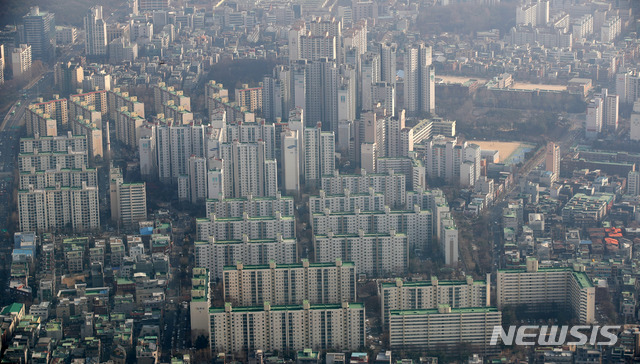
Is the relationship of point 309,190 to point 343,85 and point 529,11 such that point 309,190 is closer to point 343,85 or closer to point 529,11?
point 343,85

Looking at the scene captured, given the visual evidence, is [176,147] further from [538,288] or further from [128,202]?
[538,288]

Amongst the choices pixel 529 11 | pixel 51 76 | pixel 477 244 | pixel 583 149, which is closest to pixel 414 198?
pixel 477 244

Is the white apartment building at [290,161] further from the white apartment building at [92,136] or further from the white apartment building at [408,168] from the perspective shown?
the white apartment building at [92,136]

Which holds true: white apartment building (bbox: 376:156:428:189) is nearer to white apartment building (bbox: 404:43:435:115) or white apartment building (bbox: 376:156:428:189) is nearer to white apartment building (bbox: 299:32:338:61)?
white apartment building (bbox: 404:43:435:115)

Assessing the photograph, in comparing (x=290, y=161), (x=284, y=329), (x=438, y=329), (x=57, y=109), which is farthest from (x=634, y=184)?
(x=57, y=109)

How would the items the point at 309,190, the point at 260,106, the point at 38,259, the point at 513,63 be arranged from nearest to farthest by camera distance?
the point at 38,259 → the point at 309,190 → the point at 260,106 → the point at 513,63

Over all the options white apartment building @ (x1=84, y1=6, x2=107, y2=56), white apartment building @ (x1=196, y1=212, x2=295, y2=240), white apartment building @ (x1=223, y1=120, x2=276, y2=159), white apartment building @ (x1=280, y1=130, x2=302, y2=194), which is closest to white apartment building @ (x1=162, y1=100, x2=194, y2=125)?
white apartment building @ (x1=223, y1=120, x2=276, y2=159)
